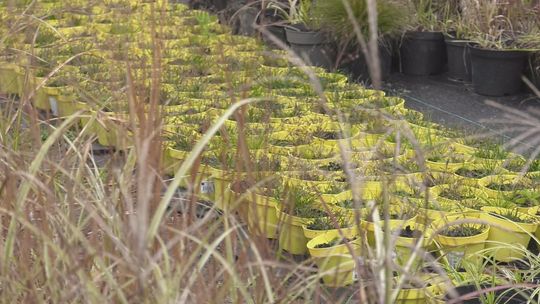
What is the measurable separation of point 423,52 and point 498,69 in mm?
681

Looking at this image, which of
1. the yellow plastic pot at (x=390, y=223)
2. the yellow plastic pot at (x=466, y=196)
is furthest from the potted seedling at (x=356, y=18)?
the yellow plastic pot at (x=390, y=223)

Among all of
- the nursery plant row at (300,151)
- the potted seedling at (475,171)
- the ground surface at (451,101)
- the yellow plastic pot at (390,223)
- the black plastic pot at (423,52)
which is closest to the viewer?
the nursery plant row at (300,151)

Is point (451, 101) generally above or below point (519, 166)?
below

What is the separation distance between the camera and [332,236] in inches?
109

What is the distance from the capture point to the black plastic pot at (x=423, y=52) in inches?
230

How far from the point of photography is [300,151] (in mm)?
3486

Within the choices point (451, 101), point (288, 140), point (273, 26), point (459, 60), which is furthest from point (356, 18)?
point (288, 140)

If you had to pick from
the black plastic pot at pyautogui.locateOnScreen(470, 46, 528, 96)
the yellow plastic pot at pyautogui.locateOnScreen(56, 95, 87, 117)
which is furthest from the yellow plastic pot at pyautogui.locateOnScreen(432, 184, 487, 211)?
the black plastic pot at pyautogui.locateOnScreen(470, 46, 528, 96)

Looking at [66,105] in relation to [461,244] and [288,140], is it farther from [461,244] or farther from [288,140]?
[461,244]

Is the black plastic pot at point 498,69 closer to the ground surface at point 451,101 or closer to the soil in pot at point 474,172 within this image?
the ground surface at point 451,101

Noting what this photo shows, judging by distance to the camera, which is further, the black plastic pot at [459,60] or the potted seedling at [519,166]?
the black plastic pot at [459,60]

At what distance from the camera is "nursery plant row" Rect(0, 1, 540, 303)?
2.09 metres

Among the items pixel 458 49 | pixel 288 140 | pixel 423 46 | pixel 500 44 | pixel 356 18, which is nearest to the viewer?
pixel 288 140

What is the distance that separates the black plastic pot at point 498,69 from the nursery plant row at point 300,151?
0.99 m
